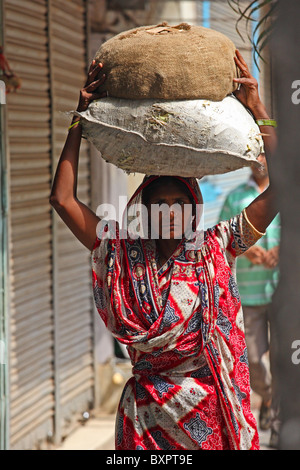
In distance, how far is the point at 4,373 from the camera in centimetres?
474

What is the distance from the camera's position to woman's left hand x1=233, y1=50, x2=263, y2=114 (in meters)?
2.77

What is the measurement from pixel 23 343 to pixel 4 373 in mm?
430

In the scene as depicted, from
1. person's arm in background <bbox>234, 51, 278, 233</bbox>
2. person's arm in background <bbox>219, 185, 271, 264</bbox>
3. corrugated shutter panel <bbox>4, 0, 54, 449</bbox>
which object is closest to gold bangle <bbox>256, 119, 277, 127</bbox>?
person's arm in background <bbox>234, 51, 278, 233</bbox>

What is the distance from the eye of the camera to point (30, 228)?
17.4ft

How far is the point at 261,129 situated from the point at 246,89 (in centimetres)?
16

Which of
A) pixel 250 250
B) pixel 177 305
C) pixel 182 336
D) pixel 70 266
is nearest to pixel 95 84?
pixel 177 305

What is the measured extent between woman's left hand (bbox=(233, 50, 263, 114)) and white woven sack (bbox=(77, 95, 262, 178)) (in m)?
0.06

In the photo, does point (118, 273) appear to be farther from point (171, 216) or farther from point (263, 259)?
point (263, 259)

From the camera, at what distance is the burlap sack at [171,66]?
8.51ft

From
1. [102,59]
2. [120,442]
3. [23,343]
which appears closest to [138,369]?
[120,442]

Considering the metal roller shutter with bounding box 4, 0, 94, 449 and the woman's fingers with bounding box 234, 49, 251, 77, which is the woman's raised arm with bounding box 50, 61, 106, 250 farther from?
the metal roller shutter with bounding box 4, 0, 94, 449

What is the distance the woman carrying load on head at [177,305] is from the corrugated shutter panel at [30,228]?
216 centimetres

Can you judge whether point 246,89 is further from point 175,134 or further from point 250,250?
point 250,250
